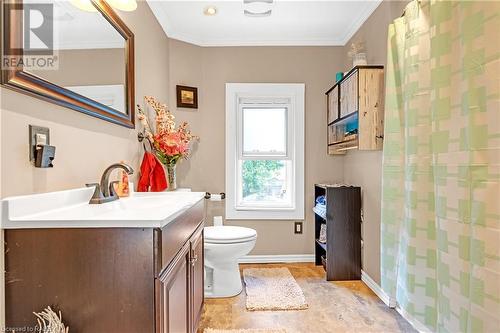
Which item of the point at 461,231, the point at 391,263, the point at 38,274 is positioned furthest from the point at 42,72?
the point at 391,263

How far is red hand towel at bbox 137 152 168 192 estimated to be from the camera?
2074mm

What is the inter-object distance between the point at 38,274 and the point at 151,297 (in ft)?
1.09

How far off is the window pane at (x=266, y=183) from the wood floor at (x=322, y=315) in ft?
3.33

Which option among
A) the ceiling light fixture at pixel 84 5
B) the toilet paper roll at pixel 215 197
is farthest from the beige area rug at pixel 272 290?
the ceiling light fixture at pixel 84 5

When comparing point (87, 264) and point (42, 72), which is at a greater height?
point (42, 72)

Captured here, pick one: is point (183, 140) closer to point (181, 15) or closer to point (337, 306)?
point (181, 15)

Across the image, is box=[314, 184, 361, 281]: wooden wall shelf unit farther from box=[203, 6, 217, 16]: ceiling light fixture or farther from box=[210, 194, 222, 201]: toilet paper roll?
box=[203, 6, 217, 16]: ceiling light fixture

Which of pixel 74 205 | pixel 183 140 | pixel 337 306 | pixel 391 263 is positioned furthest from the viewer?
pixel 183 140

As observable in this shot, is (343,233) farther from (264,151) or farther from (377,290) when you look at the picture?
(264,151)

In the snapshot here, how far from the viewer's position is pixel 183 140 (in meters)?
2.38

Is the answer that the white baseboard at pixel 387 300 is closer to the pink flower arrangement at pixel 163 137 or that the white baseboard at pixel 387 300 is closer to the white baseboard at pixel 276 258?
the white baseboard at pixel 276 258

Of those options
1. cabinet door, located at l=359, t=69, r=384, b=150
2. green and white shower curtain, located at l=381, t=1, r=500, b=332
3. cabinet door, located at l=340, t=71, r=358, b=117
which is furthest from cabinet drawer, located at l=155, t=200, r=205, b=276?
cabinet door, located at l=340, t=71, r=358, b=117

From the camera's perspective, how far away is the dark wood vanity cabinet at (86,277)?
873mm

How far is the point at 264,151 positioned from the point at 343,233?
1.14 metres
